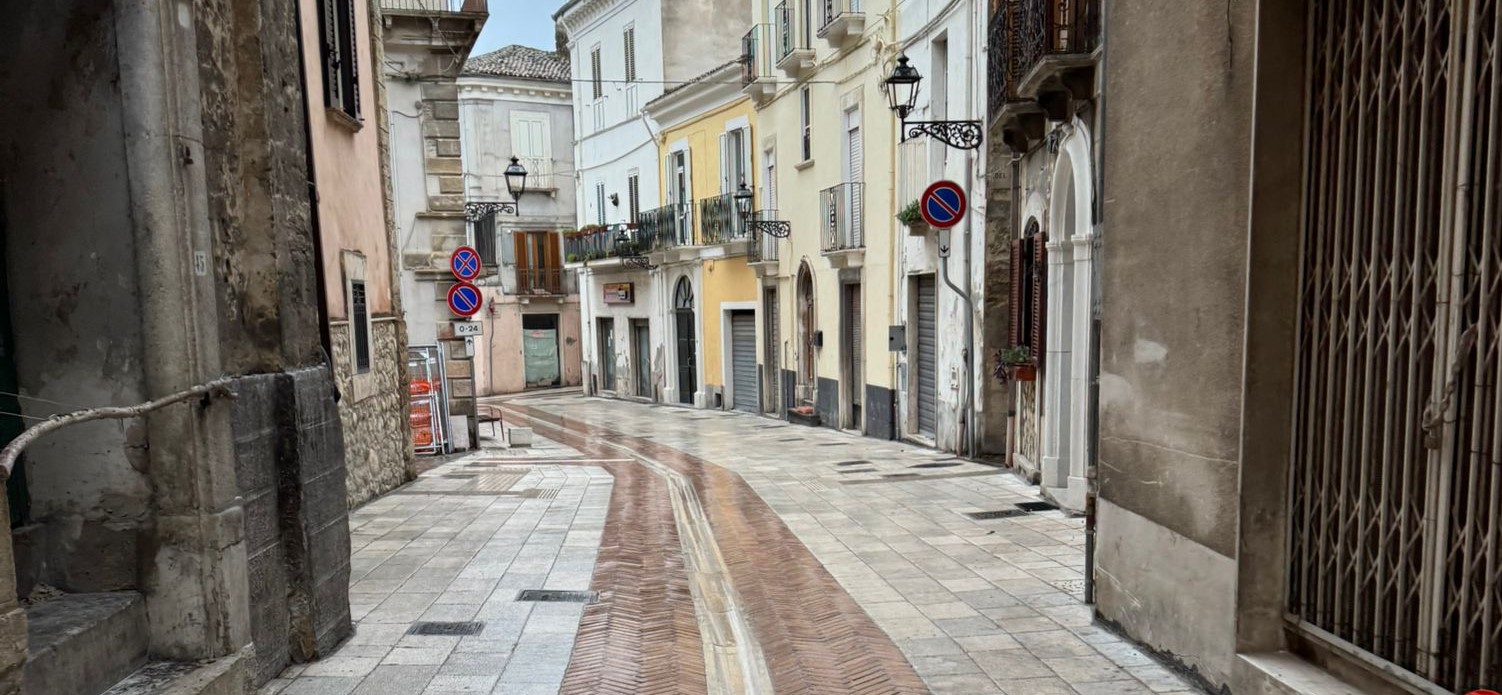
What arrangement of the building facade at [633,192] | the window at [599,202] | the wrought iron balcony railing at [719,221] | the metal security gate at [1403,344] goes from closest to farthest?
the metal security gate at [1403,344], the wrought iron balcony railing at [719,221], the building facade at [633,192], the window at [599,202]

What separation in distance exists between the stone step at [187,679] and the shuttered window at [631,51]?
26.7 meters

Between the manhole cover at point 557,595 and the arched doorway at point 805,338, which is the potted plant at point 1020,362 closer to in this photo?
the manhole cover at point 557,595

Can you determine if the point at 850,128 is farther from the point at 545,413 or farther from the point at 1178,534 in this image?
the point at 1178,534

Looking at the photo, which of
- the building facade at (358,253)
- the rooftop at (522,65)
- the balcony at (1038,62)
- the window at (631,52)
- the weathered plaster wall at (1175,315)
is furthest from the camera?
the rooftop at (522,65)

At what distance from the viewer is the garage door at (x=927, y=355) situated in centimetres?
1460

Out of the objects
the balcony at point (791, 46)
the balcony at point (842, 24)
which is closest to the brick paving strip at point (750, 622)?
the balcony at point (842, 24)

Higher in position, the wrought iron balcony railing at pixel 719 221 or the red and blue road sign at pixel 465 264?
the wrought iron balcony railing at pixel 719 221

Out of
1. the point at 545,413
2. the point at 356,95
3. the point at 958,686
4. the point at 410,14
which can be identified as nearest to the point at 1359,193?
the point at 958,686

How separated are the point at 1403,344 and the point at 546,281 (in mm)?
34677

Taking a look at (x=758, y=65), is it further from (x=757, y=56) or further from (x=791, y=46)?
(x=791, y=46)

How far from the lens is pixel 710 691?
15.6 ft

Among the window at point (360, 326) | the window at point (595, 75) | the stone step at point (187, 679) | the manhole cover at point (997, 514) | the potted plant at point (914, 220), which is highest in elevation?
the window at point (595, 75)

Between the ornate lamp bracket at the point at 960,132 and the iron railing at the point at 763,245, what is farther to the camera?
the iron railing at the point at 763,245

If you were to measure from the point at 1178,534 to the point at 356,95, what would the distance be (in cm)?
966
